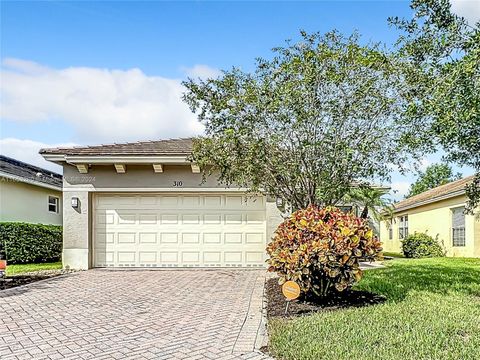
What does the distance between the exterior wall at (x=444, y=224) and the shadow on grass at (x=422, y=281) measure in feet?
14.9

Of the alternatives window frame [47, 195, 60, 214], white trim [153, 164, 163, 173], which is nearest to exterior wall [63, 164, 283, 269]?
white trim [153, 164, 163, 173]

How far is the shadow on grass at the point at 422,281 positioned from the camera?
8.60 meters

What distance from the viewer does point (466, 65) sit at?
5.90m

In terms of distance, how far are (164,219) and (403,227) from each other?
17.8 meters

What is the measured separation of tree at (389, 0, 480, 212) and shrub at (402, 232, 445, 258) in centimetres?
1199

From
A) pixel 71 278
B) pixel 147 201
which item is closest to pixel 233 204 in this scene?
pixel 147 201

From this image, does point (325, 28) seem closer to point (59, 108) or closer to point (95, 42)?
point (95, 42)

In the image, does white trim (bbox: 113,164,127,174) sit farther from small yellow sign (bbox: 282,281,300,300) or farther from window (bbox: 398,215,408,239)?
window (bbox: 398,215,408,239)

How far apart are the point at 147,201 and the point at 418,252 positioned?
1257cm

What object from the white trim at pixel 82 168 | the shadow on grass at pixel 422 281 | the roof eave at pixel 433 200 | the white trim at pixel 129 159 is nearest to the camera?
the shadow on grass at pixel 422 281

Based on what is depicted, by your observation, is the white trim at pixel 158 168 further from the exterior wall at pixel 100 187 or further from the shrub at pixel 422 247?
the shrub at pixel 422 247

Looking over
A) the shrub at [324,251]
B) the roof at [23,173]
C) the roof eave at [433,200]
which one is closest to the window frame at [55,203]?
the roof at [23,173]

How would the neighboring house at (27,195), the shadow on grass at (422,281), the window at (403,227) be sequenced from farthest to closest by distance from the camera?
the window at (403,227) → the neighboring house at (27,195) → the shadow on grass at (422,281)

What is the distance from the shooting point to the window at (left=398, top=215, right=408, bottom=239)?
25594mm
